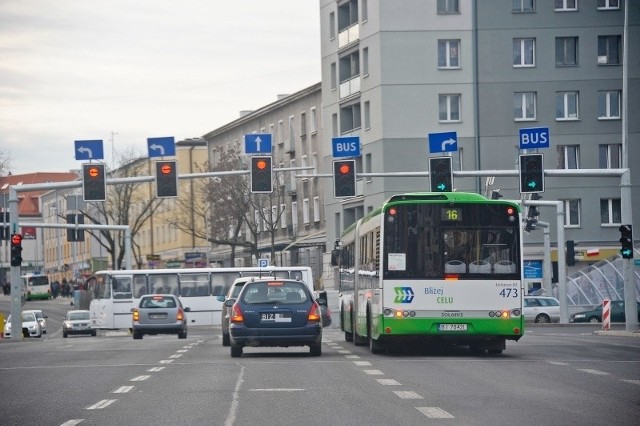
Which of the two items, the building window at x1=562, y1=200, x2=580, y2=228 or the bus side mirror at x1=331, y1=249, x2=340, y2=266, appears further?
the building window at x1=562, y1=200, x2=580, y2=228

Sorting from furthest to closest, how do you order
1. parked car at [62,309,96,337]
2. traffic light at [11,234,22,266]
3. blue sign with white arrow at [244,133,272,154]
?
parked car at [62,309,96,337] < traffic light at [11,234,22,266] < blue sign with white arrow at [244,133,272,154]

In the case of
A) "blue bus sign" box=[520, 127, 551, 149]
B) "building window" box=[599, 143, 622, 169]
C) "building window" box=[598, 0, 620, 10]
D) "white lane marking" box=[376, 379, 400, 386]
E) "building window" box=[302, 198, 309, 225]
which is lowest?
"white lane marking" box=[376, 379, 400, 386]

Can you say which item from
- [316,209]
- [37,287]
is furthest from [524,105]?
[37,287]

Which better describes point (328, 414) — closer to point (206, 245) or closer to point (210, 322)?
point (210, 322)

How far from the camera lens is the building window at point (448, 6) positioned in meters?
80.4

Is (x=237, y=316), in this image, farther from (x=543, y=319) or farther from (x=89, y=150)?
(x=543, y=319)

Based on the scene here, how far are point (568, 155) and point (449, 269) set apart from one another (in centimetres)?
5449

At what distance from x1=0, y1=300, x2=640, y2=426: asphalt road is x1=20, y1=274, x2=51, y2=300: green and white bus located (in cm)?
11362

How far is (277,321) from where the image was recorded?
27.6 metres

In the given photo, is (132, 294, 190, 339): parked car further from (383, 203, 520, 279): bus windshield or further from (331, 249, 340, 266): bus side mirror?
(383, 203, 520, 279): bus windshield

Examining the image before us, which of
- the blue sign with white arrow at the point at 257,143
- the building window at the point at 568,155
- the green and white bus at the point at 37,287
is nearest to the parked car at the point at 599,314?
the building window at the point at 568,155

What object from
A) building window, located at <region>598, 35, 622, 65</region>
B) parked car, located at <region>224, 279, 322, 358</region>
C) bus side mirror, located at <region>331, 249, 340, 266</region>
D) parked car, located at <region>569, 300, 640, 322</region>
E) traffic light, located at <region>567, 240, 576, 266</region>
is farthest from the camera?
building window, located at <region>598, 35, 622, 65</region>

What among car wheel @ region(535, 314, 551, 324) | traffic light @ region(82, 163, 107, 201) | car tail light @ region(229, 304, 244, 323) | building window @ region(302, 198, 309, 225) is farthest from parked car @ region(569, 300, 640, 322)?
car tail light @ region(229, 304, 244, 323)

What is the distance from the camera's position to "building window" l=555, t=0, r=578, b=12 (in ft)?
263
